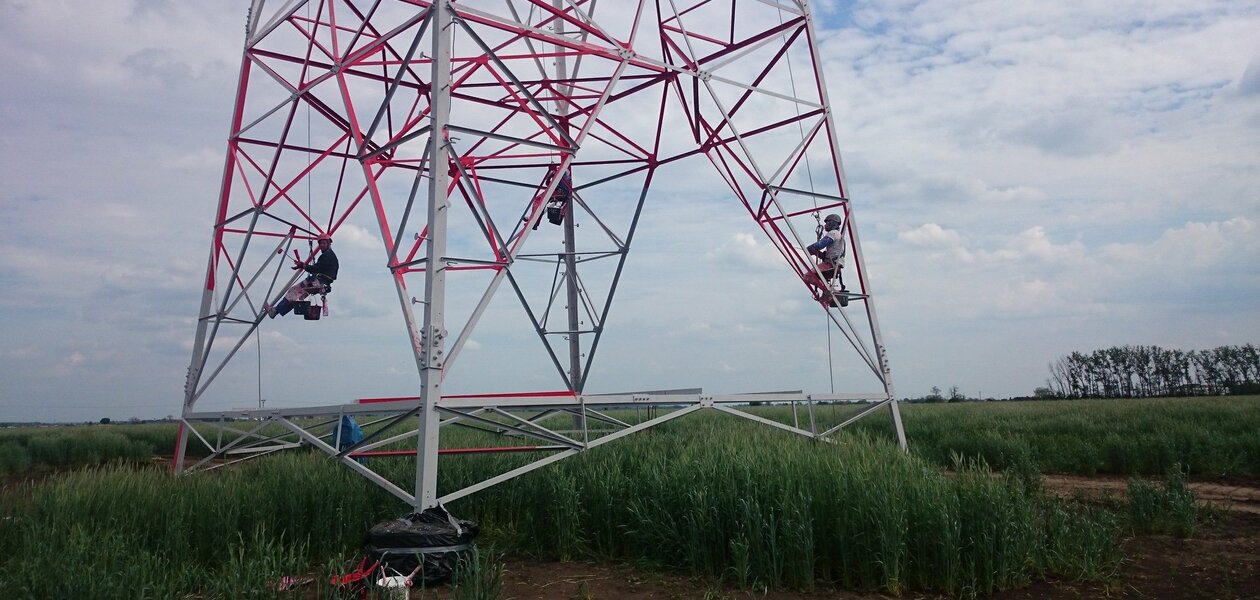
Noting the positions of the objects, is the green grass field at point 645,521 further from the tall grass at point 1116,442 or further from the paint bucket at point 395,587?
the tall grass at point 1116,442

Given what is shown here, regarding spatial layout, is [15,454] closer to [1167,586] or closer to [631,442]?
[631,442]

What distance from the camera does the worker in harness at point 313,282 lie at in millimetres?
12648

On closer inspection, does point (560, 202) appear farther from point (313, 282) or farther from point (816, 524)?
point (816, 524)

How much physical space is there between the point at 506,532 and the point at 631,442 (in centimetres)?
310

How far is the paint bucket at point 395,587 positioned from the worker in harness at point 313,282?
22.1ft

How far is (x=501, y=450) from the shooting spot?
1092 centimetres

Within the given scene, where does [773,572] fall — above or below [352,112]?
below

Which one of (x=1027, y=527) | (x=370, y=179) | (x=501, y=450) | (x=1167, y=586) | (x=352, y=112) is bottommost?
(x=1167, y=586)

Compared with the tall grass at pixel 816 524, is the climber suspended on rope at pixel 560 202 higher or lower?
higher

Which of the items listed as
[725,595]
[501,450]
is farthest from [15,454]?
[725,595]

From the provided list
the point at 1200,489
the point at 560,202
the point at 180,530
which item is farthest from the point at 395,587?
the point at 1200,489

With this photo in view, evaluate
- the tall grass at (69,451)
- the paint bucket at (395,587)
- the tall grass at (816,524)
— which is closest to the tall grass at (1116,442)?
the tall grass at (816,524)

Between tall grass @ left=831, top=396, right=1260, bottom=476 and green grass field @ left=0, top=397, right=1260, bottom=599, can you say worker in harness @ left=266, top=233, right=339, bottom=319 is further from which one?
tall grass @ left=831, top=396, right=1260, bottom=476

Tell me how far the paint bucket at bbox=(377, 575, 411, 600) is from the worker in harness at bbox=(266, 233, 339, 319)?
674 cm
